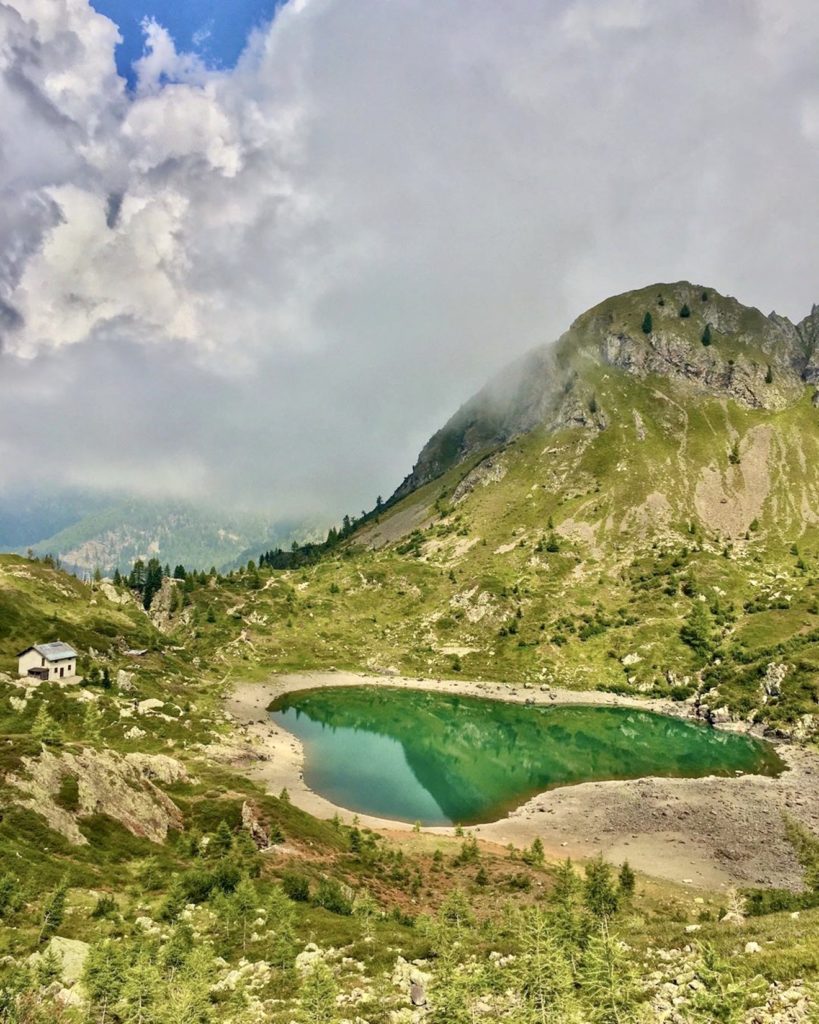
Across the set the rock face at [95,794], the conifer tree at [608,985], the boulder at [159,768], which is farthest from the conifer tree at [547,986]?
the boulder at [159,768]

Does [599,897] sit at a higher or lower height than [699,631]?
lower

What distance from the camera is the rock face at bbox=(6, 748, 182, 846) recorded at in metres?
42.6

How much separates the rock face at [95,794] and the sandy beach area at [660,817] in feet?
97.5

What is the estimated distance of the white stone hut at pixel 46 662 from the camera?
94375mm

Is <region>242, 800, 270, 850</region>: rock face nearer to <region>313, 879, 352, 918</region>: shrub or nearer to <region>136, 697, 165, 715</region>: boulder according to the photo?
<region>313, 879, 352, 918</region>: shrub

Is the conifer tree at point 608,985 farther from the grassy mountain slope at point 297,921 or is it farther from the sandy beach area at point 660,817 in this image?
the sandy beach area at point 660,817

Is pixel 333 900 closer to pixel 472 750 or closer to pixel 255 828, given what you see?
pixel 255 828

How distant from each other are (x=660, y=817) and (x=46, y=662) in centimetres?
9408

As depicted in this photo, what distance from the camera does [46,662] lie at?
9525 cm

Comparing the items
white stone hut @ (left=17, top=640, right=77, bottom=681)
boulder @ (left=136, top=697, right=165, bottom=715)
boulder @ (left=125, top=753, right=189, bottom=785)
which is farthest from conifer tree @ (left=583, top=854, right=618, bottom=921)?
white stone hut @ (left=17, top=640, right=77, bottom=681)

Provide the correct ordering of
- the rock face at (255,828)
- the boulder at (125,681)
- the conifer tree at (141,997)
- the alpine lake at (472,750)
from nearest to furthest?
1. the conifer tree at (141,997)
2. the rock face at (255,828)
3. the alpine lake at (472,750)
4. the boulder at (125,681)

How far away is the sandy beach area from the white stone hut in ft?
94.6

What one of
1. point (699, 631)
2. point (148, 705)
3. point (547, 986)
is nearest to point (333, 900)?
point (547, 986)

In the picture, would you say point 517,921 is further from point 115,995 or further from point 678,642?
point 678,642
